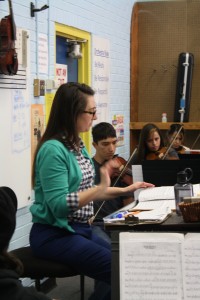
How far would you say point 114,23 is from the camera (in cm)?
540

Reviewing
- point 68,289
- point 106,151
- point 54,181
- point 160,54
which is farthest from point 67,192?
point 160,54

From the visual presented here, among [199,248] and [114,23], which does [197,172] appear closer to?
[199,248]

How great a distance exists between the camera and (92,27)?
15.9ft

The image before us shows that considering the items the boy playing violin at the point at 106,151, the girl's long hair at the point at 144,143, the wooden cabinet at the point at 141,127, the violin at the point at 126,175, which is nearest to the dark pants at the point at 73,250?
the boy playing violin at the point at 106,151

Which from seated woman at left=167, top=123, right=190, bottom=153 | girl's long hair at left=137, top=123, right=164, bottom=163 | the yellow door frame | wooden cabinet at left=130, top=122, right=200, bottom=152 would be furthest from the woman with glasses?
wooden cabinet at left=130, top=122, right=200, bottom=152

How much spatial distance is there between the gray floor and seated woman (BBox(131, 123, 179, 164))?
1.01 m

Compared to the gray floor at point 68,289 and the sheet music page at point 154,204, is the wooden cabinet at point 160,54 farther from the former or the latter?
the sheet music page at point 154,204

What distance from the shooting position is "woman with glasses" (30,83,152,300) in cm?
233

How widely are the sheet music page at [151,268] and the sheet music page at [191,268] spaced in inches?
0.7

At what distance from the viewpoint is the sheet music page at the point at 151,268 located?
1.73 meters

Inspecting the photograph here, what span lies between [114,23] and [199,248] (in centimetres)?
398

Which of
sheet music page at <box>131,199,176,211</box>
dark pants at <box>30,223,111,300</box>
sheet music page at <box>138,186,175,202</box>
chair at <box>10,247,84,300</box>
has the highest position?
sheet music page at <box>138,186,175,202</box>

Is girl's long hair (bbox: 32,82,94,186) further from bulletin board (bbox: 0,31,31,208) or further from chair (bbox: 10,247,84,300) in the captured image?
bulletin board (bbox: 0,31,31,208)

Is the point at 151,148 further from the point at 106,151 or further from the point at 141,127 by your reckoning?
the point at 141,127
